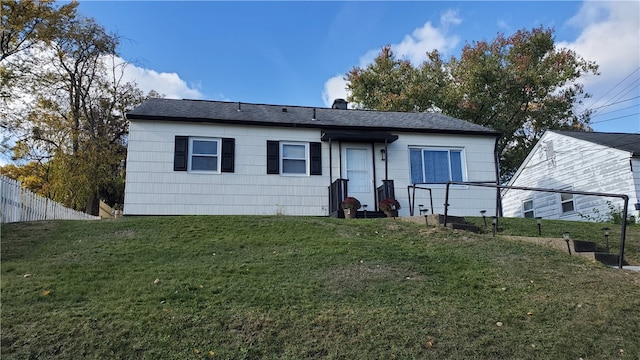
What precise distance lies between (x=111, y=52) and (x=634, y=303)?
2546 centimetres

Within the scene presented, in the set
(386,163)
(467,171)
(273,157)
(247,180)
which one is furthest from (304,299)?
(467,171)

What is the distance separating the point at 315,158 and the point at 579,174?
1015cm

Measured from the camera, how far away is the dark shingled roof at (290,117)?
15023 mm

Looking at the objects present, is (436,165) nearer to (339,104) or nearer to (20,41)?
(339,104)

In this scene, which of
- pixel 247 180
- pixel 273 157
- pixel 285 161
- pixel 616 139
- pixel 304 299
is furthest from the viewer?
pixel 616 139

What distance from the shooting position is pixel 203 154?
14875mm

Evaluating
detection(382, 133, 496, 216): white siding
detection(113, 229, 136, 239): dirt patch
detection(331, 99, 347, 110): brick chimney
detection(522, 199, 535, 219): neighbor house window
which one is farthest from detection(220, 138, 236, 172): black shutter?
detection(522, 199, 535, 219): neighbor house window

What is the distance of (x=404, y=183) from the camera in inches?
617

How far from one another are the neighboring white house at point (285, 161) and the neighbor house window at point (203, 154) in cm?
3

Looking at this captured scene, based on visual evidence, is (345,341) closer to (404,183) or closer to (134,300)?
(134,300)

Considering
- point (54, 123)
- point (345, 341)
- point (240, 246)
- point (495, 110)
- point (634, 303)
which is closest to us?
point (345, 341)

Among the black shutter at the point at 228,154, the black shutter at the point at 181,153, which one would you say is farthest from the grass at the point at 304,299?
the black shutter at the point at 228,154

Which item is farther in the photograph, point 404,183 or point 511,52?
point 511,52

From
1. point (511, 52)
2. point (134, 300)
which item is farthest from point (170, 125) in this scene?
point (511, 52)
